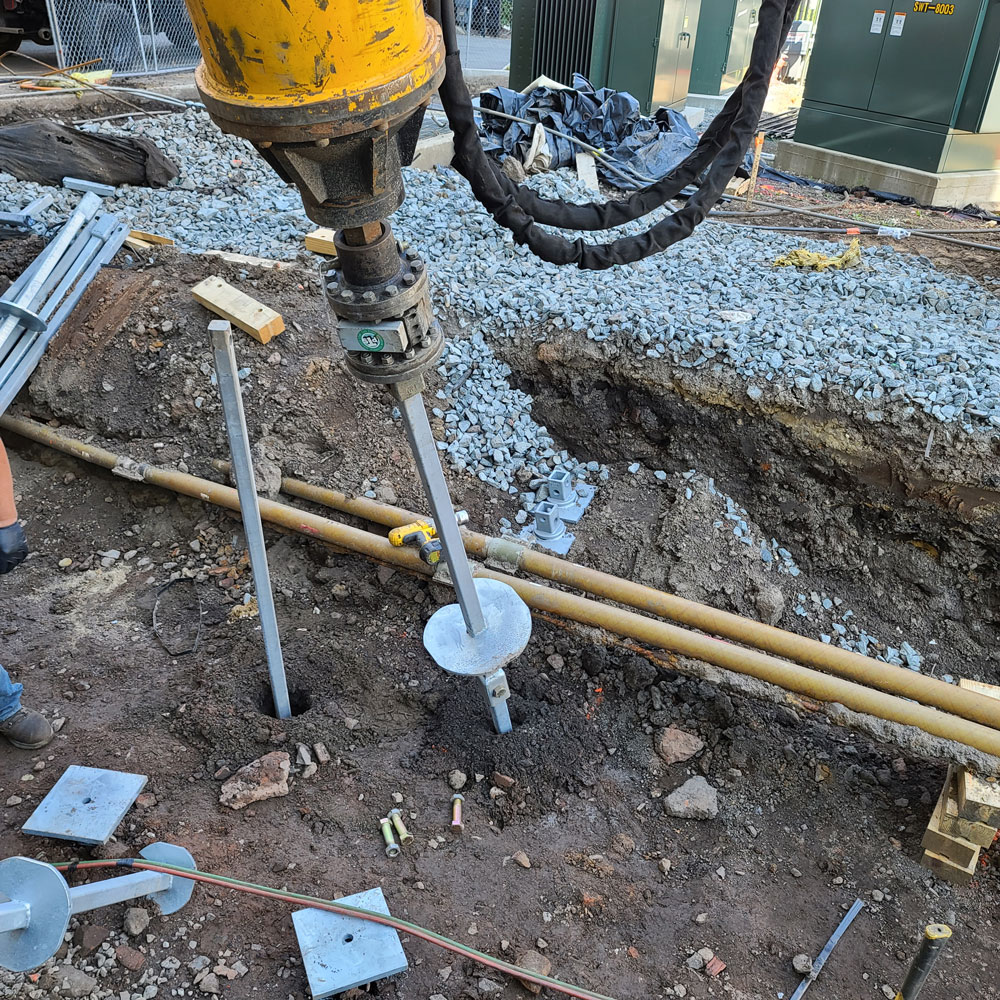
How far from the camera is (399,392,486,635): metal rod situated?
2193mm

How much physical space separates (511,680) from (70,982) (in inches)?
77.4

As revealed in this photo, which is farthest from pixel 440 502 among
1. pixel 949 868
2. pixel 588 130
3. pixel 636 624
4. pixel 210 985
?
pixel 588 130

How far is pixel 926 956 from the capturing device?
1.99 metres

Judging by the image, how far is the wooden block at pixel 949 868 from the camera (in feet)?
9.44

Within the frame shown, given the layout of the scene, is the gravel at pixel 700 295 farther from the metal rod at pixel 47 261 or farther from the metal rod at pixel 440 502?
the metal rod at pixel 440 502

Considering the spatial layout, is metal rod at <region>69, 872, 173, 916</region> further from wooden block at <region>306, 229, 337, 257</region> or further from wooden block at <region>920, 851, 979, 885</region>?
wooden block at <region>306, 229, 337, 257</region>

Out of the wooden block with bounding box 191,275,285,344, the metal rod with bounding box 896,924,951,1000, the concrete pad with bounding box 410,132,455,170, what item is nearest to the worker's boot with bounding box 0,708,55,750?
the wooden block with bounding box 191,275,285,344

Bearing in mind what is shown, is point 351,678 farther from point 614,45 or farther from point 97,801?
point 614,45

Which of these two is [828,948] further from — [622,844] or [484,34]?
[484,34]

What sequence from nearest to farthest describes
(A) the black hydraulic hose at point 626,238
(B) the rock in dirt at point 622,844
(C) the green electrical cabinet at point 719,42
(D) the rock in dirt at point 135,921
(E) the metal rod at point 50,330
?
(A) the black hydraulic hose at point 626,238 → (D) the rock in dirt at point 135,921 → (B) the rock in dirt at point 622,844 → (E) the metal rod at point 50,330 → (C) the green electrical cabinet at point 719,42

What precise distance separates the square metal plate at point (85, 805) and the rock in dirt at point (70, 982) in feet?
1.26

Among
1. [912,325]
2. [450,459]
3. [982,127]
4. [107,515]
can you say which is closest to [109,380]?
[107,515]

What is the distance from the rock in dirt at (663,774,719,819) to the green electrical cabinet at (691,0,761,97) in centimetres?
1294

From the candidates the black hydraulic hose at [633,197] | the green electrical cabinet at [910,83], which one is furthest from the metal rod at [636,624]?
the green electrical cabinet at [910,83]
